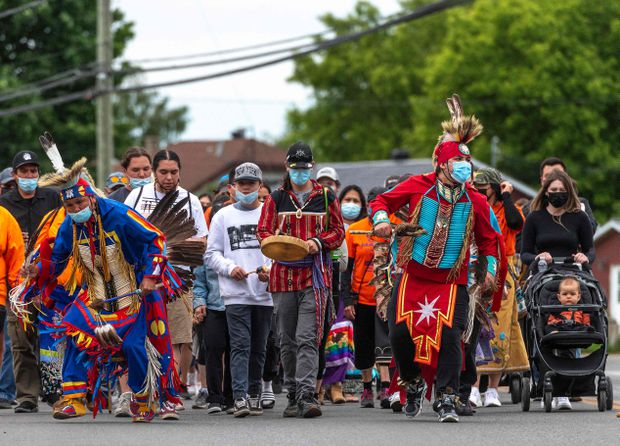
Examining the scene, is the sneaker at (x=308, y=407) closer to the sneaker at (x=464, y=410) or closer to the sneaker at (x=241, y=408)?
the sneaker at (x=241, y=408)

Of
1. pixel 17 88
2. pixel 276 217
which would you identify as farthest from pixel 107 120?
pixel 276 217

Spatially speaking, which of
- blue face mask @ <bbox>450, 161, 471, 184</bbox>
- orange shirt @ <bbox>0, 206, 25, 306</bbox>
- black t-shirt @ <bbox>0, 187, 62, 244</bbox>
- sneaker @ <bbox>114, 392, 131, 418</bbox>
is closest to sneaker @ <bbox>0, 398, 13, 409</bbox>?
orange shirt @ <bbox>0, 206, 25, 306</bbox>

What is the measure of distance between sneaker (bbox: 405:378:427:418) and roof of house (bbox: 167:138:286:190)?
262 feet

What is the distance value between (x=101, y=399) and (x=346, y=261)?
3.28m

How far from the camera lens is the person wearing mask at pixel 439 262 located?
521 inches

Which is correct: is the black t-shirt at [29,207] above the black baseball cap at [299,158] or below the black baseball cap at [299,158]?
below

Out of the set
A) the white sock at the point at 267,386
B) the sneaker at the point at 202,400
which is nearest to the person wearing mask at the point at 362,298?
the white sock at the point at 267,386

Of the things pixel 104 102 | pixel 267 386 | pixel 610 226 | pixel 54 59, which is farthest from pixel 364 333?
pixel 610 226

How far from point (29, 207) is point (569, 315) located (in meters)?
5.23

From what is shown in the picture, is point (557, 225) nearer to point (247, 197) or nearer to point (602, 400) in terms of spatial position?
point (602, 400)

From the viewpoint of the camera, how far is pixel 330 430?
12.6 meters

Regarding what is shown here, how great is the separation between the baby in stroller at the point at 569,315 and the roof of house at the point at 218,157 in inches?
3102

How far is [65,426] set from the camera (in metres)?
13.1

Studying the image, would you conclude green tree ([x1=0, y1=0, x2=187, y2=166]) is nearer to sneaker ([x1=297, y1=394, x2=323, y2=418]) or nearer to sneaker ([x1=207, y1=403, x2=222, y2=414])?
sneaker ([x1=207, y1=403, x2=222, y2=414])
